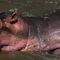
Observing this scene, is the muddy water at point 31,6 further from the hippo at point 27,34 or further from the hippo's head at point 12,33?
the hippo's head at point 12,33

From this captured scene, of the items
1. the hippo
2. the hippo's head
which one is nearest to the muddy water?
the hippo

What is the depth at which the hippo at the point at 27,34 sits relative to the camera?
6578 mm

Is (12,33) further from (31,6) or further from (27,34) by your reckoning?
(31,6)

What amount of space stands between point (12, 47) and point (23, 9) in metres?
4.41

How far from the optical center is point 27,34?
6.76 meters

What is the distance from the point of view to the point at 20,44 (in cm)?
669

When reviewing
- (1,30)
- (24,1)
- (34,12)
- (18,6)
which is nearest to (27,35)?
(1,30)

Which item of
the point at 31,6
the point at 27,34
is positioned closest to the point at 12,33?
the point at 27,34

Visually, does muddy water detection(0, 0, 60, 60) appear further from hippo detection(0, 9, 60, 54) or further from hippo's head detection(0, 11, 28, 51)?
hippo's head detection(0, 11, 28, 51)

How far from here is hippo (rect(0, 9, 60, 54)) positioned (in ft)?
21.6

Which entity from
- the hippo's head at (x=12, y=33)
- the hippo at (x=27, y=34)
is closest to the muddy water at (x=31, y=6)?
the hippo at (x=27, y=34)

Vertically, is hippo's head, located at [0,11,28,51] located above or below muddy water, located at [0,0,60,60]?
below

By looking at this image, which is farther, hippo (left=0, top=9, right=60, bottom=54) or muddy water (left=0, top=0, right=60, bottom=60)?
muddy water (left=0, top=0, right=60, bottom=60)

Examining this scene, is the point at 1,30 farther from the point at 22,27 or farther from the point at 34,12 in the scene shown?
the point at 34,12
